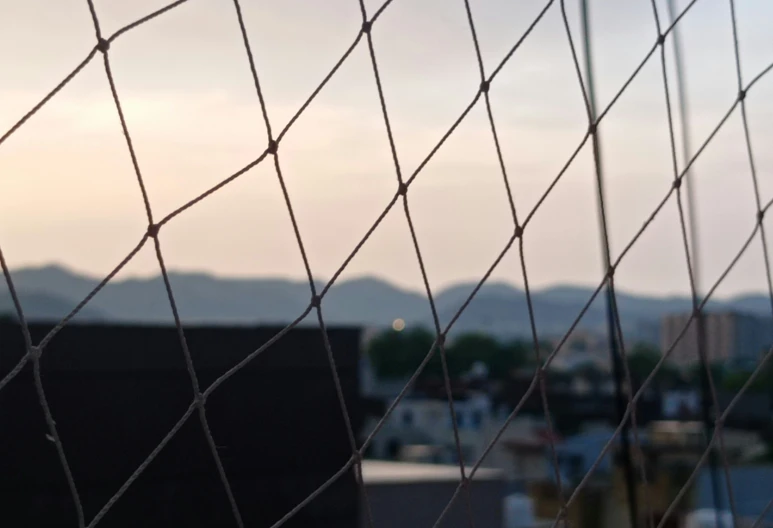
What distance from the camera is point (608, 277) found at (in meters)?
1.62

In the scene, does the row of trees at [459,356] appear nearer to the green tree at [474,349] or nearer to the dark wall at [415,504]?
the green tree at [474,349]

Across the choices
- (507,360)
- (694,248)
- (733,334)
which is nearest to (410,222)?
(694,248)

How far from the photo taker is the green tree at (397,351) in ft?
56.2

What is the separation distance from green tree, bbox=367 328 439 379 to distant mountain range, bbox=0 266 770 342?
0.98 ft

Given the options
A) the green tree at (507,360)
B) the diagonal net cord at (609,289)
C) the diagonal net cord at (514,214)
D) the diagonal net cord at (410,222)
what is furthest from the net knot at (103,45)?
the green tree at (507,360)

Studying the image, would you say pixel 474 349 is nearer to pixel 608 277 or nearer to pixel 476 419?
pixel 476 419

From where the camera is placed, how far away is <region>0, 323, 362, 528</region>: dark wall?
188 cm

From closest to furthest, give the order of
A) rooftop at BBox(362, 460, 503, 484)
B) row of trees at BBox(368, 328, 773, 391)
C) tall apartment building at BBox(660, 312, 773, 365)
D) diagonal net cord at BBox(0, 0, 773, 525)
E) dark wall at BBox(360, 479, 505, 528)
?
diagonal net cord at BBox(0, 0, 773, 525) → dark wall at BBox(360, 479, 505, 528) → rooftop at BBox(362, 460, 503, 484) → tall apartment building at BBox(660, 312, 773, 365) → row of trees at BBox(368, 328, 773, 391)

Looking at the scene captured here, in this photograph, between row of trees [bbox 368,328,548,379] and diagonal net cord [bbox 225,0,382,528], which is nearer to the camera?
diagonal net cord [bbox 225,0,382,528]

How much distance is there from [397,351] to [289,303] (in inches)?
311

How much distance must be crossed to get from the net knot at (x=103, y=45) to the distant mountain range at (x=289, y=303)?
0.26 meters

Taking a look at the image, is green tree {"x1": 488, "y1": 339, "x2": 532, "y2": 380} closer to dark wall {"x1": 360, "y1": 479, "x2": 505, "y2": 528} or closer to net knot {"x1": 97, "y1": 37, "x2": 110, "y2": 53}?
dark wall {"x1": 360, "y1": 479, "x2": 505, "y2": 528}

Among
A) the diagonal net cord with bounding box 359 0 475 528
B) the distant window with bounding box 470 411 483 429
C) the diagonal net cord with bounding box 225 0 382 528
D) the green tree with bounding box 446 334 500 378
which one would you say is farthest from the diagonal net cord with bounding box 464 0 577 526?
the green tree with bounding box 446 334 500 378

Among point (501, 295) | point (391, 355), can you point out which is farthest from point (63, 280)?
point (501, 295)
